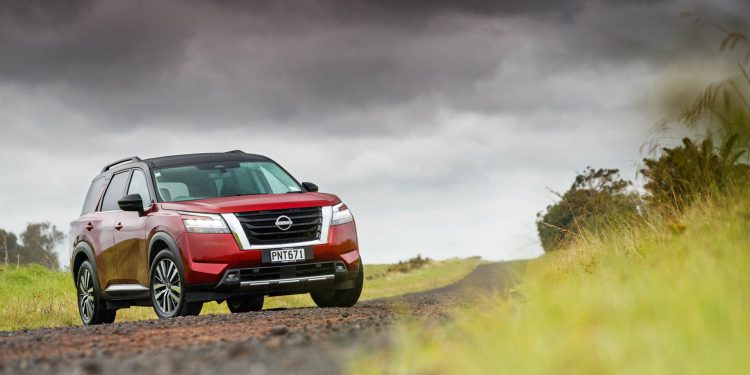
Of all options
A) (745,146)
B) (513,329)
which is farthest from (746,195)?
(513,329)

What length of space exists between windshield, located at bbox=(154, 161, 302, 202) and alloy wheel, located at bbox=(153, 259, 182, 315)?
0.90m

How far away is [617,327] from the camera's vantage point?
4648mm

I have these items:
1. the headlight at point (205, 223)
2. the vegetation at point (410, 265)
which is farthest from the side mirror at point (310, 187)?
the vegetation at point (410, 265)

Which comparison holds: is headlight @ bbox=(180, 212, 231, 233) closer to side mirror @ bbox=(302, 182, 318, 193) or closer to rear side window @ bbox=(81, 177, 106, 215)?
side mirror @ bbox=(302, 182, 318, 193)

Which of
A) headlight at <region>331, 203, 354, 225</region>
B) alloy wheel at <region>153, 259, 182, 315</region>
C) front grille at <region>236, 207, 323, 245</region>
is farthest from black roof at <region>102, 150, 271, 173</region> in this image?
front grille at <region>236, 207, 323, 245</region>

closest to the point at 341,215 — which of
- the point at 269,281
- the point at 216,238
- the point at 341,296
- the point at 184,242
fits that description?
the point at 341,296

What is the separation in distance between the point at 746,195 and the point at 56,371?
6.34m

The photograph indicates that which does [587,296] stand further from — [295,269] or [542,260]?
[295,269]

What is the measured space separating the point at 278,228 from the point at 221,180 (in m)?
1.63

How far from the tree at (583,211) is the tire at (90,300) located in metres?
5.98

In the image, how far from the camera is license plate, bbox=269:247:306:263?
10406 millimetres

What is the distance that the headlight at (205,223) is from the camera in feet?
33.9

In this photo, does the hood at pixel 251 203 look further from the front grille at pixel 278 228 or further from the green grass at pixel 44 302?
the green grass at pixel 44 302

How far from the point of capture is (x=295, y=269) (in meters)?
10.5
